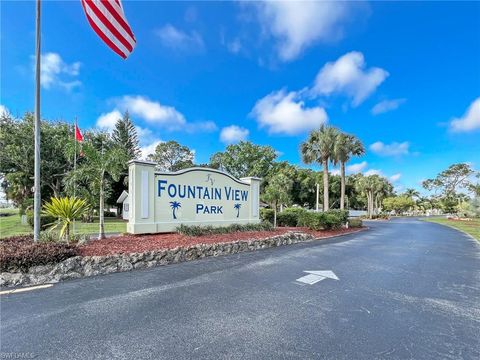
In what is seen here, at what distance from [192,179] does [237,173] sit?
1156 inches

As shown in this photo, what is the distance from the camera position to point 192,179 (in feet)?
35.6

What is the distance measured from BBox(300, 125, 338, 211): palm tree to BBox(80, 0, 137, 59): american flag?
17.4 m

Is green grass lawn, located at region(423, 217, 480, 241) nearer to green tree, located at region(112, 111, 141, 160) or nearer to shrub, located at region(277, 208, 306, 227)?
shrub, located at region(277, 208, 306, 227)

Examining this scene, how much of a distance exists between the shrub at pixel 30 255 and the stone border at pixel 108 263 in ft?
0.36

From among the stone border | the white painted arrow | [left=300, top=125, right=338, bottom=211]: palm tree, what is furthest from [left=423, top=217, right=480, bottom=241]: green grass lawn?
the stone border

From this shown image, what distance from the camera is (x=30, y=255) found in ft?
17.4

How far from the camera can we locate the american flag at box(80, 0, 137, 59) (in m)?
5.75

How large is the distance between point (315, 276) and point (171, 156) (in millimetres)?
44911

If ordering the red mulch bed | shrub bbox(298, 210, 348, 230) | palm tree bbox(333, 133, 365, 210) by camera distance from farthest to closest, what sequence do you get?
palm tree bbox(333, 133, 365, 210), shrub bbox(298, 210, 348, 230), the red mulch bed

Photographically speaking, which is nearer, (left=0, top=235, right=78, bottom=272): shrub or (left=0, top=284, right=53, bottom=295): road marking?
(left=0, top=284, right=53, bottom=295): road marking

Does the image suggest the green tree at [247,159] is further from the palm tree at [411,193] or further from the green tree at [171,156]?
the palm tree at [411,193]

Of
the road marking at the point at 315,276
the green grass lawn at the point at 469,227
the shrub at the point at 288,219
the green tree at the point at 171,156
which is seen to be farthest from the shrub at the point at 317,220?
the green tree at the point at 171,156

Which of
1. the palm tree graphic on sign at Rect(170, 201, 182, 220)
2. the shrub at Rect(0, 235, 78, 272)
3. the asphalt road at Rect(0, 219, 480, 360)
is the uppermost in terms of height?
the palm tree graphic on sign at Rect(170, 201, 182, 220)

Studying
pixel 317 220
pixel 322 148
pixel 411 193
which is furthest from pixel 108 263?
pixel 411 193
